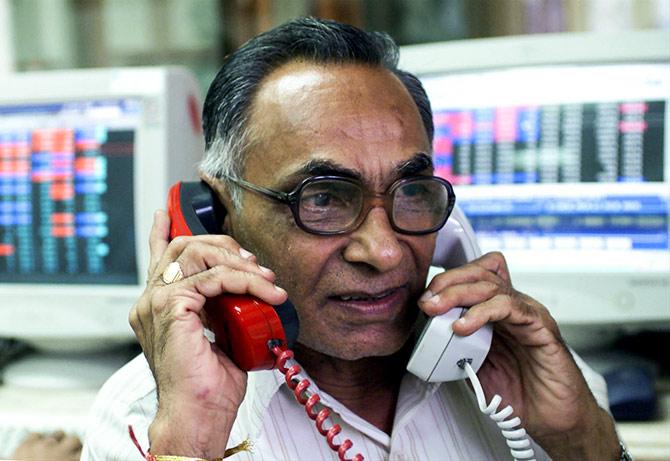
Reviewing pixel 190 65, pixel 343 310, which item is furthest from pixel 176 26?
pixel 343 310

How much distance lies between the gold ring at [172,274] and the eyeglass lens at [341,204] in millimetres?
154

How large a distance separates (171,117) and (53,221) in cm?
30

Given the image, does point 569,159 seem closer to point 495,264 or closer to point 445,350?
point 495,264

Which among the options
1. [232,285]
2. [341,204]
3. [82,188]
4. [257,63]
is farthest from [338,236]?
[82,188]

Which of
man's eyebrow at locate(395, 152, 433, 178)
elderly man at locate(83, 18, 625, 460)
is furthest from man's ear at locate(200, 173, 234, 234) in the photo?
man's eyebrow at locate(395, 152, 433, 178)

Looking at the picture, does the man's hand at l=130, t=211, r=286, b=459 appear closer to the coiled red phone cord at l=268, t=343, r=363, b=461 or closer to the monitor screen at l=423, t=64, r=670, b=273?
the coiled red phone cord at l=268, t=343, r=363, b=461

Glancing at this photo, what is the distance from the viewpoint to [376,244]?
0.90 metres

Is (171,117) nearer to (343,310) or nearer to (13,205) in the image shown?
(13,205)

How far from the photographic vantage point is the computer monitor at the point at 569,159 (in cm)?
134

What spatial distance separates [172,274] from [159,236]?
0.45ft

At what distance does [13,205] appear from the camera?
1495 mm

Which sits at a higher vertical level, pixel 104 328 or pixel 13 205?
pixel 13 205

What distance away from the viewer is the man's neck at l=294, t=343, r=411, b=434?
1.04 meters

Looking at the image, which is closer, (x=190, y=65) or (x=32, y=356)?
(x=32, y=356)
